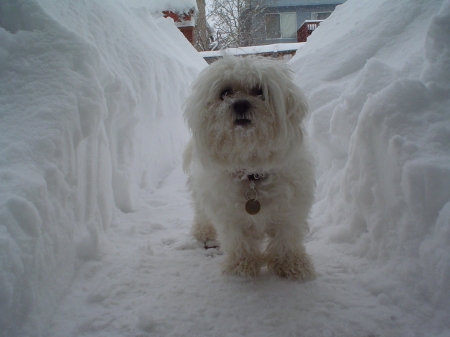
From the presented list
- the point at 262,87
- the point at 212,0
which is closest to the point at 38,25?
the point at 262,87

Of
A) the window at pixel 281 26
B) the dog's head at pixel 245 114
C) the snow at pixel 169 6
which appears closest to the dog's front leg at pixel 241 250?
the dog's head at pixel 245 114

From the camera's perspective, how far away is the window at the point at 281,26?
13281 millimetres

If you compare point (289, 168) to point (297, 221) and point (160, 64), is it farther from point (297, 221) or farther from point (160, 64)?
point (160, 64)

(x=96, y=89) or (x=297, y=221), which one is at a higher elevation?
(x=96, y=89)

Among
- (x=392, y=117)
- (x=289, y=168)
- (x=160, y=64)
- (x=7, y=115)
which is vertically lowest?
(x=289, y=168)

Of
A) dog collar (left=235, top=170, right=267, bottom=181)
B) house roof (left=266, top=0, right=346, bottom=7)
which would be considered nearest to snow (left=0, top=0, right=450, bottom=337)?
dog collar (left=235, top=170, right=267, bottom=181)

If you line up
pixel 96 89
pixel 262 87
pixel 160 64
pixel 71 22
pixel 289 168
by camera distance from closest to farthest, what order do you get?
pixel 262 87 < pixel 289 168 < pixel 96 89 < pixel 71 22 < pixel 160 64

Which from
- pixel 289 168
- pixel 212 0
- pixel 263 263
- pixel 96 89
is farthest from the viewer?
pixel 212 0

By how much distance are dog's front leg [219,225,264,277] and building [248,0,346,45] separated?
11.5 metres

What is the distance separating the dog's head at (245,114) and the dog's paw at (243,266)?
63 centimetres

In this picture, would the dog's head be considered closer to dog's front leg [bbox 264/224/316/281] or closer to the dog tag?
the dog tag

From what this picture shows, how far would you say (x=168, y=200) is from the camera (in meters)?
3.47

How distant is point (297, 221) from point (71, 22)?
8.66 feet

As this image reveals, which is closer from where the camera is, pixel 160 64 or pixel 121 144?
pixel 121 144
